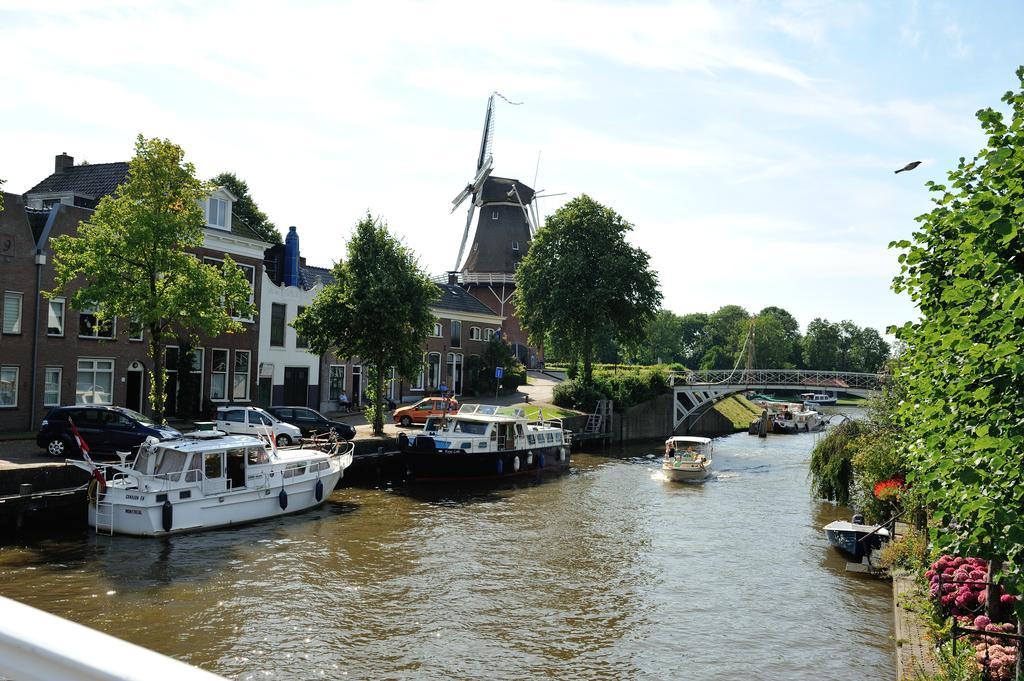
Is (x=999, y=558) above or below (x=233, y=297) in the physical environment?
below

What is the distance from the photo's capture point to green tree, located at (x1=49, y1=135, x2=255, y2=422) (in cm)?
3094

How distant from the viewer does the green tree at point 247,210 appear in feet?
238

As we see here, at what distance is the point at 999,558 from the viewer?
9.68 meters

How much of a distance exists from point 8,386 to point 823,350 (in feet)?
473

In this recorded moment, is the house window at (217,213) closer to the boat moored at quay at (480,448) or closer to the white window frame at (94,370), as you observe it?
the white window frame at (94,370)

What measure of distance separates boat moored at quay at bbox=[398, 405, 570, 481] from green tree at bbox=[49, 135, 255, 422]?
435 inches

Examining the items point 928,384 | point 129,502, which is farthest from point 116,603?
point 928,384

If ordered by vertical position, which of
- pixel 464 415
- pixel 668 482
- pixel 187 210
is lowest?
pixel 668 482

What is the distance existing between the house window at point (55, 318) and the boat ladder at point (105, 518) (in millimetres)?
15565

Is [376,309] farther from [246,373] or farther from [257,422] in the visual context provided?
[246,373]

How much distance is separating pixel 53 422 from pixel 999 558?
28630mm

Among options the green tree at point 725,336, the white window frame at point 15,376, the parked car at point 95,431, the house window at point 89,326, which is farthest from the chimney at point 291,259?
the green tree at point 725,336

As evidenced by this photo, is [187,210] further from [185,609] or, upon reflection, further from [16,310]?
[185,609]

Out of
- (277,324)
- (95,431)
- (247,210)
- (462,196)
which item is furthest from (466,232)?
(95,431)
